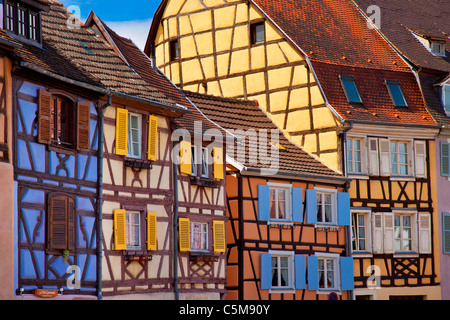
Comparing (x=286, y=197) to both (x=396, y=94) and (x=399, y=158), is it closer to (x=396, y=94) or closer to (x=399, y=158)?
(x=399, y=158)

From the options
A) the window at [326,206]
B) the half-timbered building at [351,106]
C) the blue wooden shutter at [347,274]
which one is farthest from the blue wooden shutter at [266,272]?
the half-timbered building at [351,106]

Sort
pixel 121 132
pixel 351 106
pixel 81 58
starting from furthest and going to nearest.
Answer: pixel 351 106 → pixel 81 58 → pixel 121 132

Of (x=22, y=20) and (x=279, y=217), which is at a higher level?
(x=22, y=20)

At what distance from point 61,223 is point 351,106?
49.3ft

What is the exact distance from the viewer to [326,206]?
32656mm

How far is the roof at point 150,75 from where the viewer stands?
28.5 metres

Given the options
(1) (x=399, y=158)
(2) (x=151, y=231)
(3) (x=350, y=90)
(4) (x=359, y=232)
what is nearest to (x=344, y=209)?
(4) (x=359, y=232)

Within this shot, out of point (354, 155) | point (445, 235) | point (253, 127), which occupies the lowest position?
point (445, 235)

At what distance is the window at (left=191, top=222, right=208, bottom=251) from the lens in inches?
1095

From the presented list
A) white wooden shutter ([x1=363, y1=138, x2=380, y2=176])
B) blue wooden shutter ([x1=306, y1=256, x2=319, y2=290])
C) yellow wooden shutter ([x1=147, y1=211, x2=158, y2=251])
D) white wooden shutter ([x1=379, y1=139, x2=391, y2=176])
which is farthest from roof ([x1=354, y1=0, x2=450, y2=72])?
yellow wooden shutter ([x1=147, y1=211, x2=158, y2=251])

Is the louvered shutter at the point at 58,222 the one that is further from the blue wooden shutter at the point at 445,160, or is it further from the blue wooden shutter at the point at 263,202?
the blue wooden shutter at the point at 445,160

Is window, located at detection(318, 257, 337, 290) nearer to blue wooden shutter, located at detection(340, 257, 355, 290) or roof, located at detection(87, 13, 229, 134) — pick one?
blue wooden shutter, located at detection(340, 257, 355, 290)

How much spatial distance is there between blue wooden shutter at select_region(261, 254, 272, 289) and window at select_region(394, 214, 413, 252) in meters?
6.34

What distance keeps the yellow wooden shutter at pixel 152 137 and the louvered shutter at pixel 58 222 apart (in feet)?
13.3
